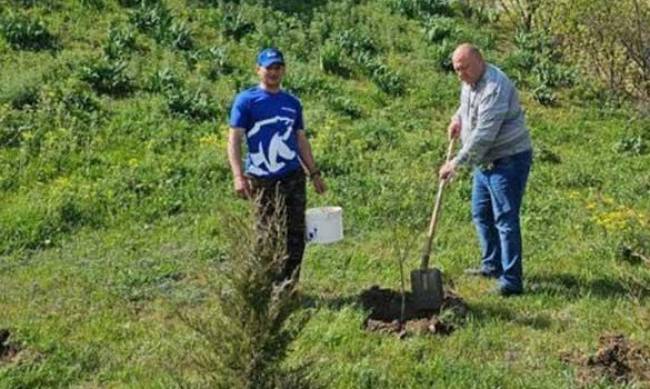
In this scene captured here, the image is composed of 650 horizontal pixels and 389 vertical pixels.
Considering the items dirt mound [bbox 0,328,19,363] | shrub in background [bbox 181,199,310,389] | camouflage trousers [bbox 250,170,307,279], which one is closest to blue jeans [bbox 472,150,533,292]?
camouflage trousers [bbox 250,170,307,279]

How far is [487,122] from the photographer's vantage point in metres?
6.33

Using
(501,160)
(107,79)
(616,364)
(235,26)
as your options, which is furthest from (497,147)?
(235,26)

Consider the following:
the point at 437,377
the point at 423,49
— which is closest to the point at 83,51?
the point at 423,49

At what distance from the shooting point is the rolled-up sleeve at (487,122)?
6316 mm

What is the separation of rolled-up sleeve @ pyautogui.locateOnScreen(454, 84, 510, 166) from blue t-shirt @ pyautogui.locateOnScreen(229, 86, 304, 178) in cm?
108

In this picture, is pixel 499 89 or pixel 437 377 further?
pixel 499 89

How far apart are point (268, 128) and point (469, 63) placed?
136 centimetres

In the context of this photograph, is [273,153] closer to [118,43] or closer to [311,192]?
[311,192]

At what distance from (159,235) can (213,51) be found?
5.09 m

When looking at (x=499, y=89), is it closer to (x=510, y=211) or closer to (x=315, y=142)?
(x=510, y=211)

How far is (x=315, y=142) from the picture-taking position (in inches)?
408

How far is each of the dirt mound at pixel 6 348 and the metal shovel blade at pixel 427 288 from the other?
2454 mm

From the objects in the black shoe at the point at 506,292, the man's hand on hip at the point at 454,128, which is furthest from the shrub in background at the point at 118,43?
the black shoe at the point at 506,292

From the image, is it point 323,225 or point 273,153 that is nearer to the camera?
point 273,153
